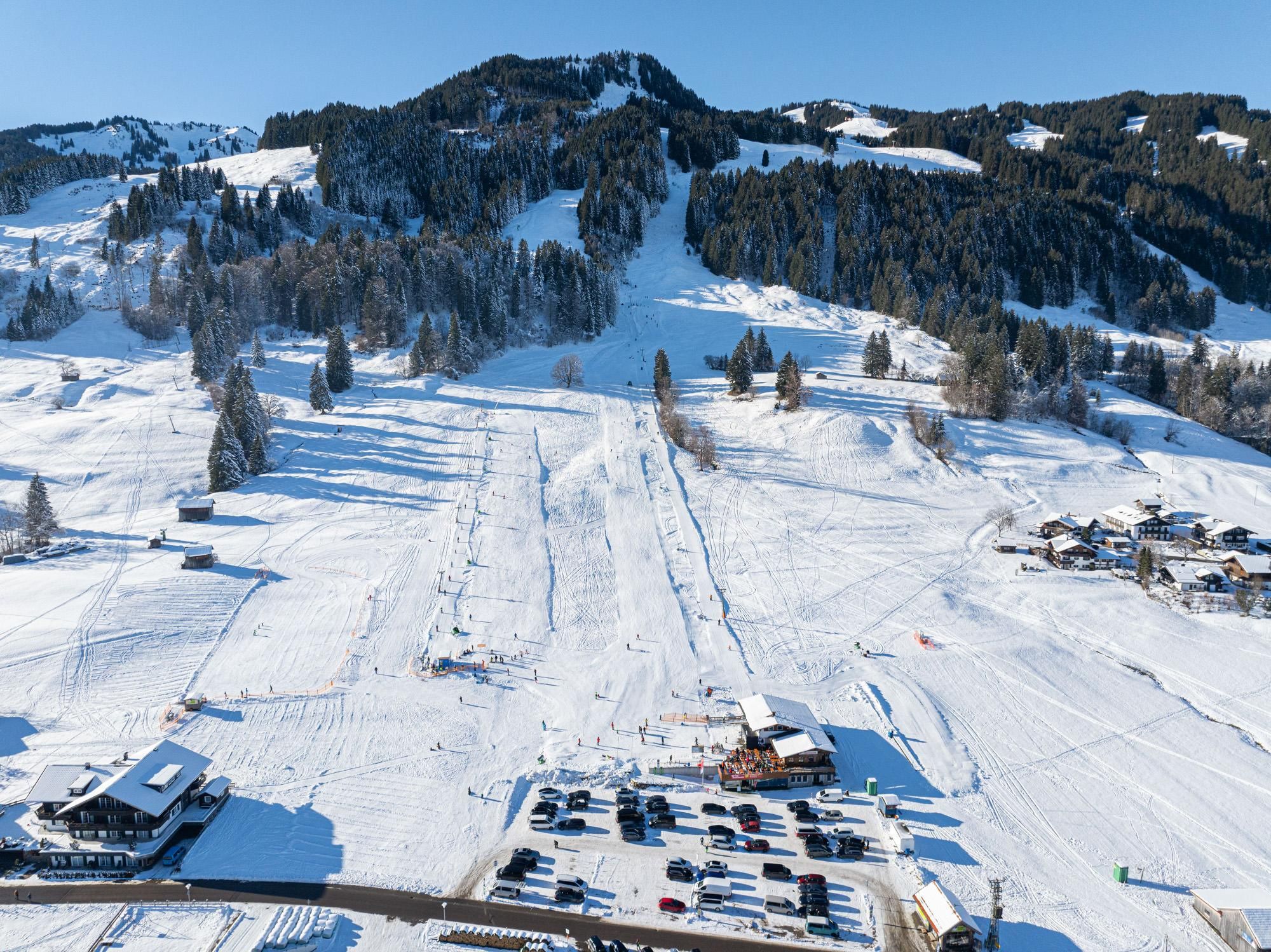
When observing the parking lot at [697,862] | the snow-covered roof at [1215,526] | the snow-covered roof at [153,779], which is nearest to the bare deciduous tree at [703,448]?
the snow-covered roof at [1215,526]

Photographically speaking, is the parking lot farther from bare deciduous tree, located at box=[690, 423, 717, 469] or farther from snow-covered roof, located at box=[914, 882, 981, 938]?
bare deciduous tree, located at box=[690, 423, 717, 469]

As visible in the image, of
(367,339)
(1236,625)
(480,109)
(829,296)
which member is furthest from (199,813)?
(480,109)

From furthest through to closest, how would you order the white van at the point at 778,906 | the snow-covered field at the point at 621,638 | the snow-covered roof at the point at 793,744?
1. the snow-covered roof at the point at 793,744
2. the snow-covered field at the point at 621,638
3. the white van at the point at 778,906

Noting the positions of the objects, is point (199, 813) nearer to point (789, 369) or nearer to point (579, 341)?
point (789, 369)

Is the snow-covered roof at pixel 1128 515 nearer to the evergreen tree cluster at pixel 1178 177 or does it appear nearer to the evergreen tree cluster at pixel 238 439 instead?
the evergreen tree cluster at pixel 238 439

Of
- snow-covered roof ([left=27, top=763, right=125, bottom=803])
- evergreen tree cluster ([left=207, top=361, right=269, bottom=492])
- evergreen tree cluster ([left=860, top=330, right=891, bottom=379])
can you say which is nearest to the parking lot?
snow-covered roof ([left=27, top=763, right=125, bottom=803])

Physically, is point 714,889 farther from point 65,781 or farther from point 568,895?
point 65,781
